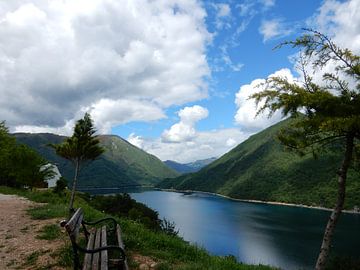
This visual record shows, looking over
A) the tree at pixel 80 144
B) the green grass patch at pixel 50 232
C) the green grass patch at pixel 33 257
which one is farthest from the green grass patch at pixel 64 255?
the tree at pixel 80 144

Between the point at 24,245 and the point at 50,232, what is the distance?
1.35 m

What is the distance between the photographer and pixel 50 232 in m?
12.7

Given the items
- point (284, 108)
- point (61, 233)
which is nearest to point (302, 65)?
point (284, 108)

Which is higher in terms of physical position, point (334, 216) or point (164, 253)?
point (334, 216)

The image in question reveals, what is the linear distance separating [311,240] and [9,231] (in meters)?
91.7

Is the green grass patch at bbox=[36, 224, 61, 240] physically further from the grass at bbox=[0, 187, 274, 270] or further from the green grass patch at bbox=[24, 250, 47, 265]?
the green grass patch at bbox=[24, 250, 47, 265]

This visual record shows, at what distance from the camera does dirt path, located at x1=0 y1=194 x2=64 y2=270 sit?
9.58 m

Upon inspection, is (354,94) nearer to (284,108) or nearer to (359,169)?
(284,108)

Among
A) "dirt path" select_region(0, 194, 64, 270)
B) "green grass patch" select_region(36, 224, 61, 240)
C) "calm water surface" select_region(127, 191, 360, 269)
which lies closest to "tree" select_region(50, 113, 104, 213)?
"dirt path" select_region(0, 194, 64, 270)

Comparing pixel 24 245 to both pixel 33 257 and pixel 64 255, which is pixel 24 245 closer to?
pixel 33 257

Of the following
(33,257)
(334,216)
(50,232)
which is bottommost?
(33,257)

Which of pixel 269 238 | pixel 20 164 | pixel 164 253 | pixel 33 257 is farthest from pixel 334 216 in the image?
pixel 269 238

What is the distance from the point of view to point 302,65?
1155 centimetres

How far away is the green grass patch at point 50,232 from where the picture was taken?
39.8ft
